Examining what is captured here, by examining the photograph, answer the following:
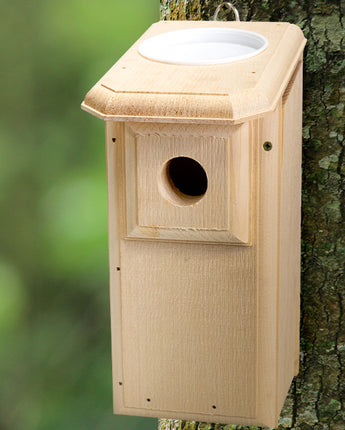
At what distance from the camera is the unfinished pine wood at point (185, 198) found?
1621 mm

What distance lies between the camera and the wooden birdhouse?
5.26ft

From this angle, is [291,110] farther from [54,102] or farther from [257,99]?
[54,102]

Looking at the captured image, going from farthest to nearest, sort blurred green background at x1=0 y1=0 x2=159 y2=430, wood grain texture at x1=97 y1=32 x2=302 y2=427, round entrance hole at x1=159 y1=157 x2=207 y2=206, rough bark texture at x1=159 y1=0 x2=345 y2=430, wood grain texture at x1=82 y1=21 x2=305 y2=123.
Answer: blurred green background at x1=0 y1=0 x2=159 y2=430, rough bark texture at x1=159 y1=0 x2=345 y2=430, round entrance hole at x1=159 y1=157 x2=207 y2=206, wood grain texture at x1=97 y1=32 x2=302 y2=427, wood grain texture at x1=82 y1=21 x2=305 y2=123

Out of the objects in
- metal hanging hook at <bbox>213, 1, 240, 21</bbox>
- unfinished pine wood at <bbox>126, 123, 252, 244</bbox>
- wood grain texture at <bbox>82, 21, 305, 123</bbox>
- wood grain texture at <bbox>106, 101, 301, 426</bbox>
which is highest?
metal hanging hook at <bbox>213, 1, 240, 21</bbox>

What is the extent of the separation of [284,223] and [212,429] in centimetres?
60

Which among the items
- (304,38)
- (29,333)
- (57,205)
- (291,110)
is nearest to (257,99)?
(291,110)

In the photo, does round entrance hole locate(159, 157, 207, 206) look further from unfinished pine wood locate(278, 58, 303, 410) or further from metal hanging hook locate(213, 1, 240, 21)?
metal hanging hook locate(213, 1, 240, 21)

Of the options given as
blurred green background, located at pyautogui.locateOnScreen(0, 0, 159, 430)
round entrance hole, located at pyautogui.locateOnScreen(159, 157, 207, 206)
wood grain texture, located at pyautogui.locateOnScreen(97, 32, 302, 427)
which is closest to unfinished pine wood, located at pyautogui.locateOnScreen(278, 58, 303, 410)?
wood grain texture, located at pyautogui.locateOnScreen(97, 32, 302, 427)

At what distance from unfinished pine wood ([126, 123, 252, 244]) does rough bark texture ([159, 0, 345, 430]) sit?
0.34m

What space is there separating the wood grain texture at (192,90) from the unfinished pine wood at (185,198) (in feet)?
0.21

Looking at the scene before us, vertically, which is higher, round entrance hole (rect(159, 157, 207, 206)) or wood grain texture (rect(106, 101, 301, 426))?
round entrance hole (rect(159, 157, 207, 206))

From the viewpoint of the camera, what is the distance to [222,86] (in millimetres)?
1571

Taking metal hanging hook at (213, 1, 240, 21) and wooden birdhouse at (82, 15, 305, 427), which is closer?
wooden birdhouse at (82, 15, 305, 427)

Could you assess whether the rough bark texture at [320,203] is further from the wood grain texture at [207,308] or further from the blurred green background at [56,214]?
the blurred green background at [56,214]
